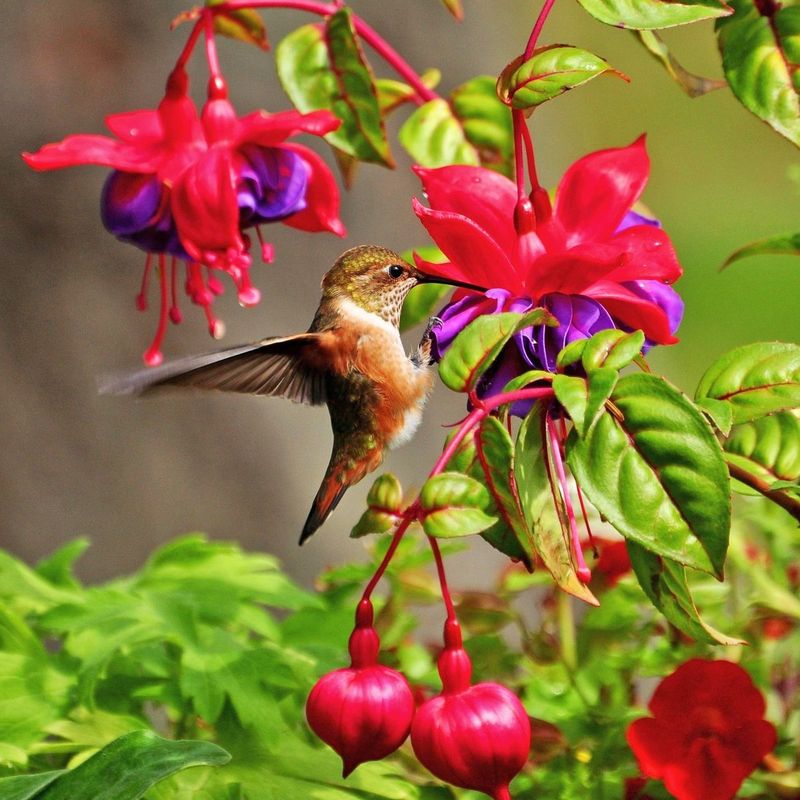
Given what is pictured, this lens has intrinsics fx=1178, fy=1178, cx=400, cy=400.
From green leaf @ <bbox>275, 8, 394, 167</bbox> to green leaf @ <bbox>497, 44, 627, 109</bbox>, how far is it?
0.73ft

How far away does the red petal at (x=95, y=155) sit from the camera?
29.4 inches

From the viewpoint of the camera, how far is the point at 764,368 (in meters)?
0.61

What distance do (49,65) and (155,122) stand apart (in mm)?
1225

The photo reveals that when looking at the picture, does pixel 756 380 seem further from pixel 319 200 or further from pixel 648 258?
pixel 319 200

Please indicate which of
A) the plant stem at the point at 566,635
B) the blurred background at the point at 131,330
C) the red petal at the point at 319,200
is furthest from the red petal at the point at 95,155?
the blurred background at the point at 131,330

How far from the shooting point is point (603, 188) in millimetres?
635

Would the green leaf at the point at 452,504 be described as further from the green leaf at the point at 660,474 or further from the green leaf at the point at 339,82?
the green leaf at the point at 339,82

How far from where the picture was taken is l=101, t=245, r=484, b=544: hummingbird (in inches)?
34.2

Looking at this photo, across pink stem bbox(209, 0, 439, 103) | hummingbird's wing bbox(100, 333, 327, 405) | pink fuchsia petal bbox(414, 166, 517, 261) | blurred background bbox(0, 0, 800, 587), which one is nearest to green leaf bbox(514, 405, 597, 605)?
pink fuchsia petal bbox(414, 166, 517, 261)

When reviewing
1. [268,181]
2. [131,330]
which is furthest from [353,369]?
[131,330]

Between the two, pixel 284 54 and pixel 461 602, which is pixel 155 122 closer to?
pixel 284 54

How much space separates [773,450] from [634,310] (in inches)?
4.8

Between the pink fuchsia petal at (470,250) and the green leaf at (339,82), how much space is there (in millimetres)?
201

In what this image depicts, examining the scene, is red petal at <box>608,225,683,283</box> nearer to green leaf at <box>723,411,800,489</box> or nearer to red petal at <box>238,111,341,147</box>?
green leaf at <box>723,411,800,489</box>
